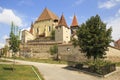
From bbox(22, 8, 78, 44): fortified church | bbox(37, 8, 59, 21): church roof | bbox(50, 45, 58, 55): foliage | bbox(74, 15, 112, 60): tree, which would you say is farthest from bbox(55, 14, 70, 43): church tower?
bbox(74, 15, 112, 60): tree

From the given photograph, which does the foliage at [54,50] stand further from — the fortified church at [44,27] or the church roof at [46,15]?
the church roof at [46,15]

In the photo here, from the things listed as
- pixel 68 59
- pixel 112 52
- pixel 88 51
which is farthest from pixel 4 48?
pixel 88 51

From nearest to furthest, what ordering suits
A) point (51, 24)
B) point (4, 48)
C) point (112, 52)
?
point (112, 52), point (4, 48), point (51, 24)

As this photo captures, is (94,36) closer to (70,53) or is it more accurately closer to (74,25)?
(70,53)

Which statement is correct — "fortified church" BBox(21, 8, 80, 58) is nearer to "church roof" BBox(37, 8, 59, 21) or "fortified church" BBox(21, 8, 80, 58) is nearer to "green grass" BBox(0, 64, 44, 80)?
"church roof" BBox(37, 8, 59, 21)

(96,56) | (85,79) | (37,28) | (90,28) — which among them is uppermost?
(37,28)

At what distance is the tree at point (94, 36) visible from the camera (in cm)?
2941

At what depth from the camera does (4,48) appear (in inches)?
2438

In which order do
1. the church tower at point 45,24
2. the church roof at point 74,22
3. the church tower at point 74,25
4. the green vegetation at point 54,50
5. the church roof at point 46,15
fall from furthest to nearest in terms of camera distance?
the church roof at point 46,15 → the church tower at point 45,24 → the church roof at point 74,22 → the church tower at point 74,25 → the green vegetation at point 54,50

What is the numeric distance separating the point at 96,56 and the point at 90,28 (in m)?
4.42

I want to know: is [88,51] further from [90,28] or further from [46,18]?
[46,18]

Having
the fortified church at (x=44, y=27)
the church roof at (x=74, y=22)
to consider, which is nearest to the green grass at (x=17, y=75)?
the fortified church at (x=44, y=27)

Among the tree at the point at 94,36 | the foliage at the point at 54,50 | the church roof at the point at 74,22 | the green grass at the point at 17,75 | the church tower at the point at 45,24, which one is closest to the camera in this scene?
the green grass at the point at 17,75

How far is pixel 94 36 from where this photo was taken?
29.5 m
